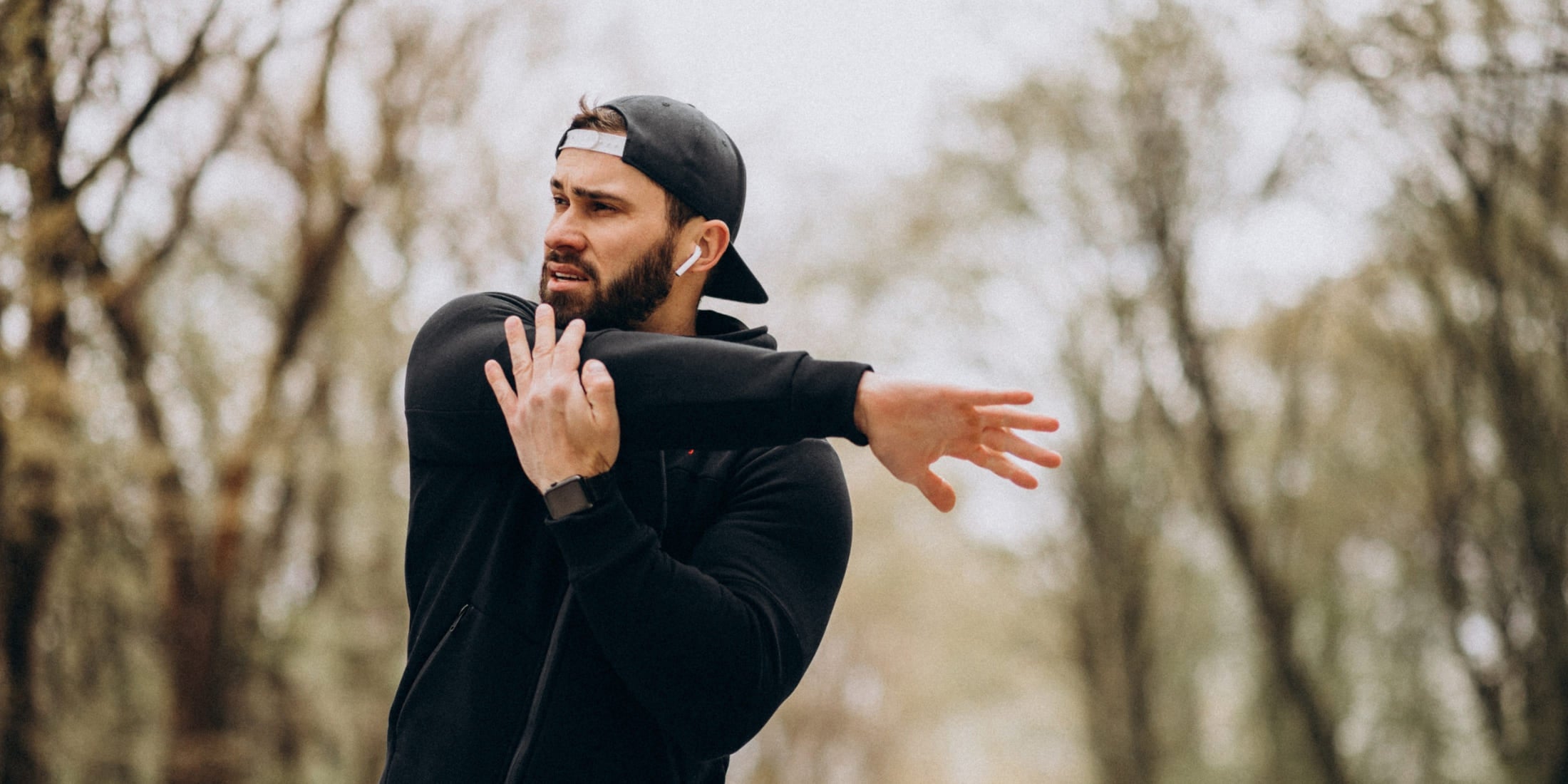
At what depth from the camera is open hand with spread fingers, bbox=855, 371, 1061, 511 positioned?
60.6 inches

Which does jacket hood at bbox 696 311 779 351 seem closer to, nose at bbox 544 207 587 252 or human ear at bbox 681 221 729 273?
human ear at bbox 681 221 729 273

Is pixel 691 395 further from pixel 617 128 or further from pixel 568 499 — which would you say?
pixel 617 128

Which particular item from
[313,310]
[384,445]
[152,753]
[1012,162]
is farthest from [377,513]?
[1012,162]

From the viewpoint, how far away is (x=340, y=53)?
33.8 feet

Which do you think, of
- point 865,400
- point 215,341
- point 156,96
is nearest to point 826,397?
point 865,400

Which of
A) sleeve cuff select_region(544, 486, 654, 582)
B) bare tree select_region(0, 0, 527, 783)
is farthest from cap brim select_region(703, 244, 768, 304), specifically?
bare tree select_region(0, 0, 527, 783)

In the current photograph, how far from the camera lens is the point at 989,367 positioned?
1459 cm

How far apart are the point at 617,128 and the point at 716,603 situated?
2.53 feet

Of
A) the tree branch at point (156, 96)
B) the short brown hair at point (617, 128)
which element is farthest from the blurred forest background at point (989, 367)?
the short brown hair at point (617, 128)

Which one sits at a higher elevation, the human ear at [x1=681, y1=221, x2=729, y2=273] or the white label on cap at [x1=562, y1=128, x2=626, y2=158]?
the white label on cap at [x1=562, y1=128, x2=626, y2=158]

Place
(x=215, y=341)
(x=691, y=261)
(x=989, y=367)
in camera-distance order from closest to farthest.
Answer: (x=691, y=261) < (x=215, y=341) < (x=989, y=367)

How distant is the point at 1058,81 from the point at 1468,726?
1019 centimetres

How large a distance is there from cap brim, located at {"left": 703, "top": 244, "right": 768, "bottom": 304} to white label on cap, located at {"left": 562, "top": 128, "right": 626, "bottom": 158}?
310 millimetres

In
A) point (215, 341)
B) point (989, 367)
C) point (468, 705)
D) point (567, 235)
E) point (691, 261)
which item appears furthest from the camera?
point (989, 367)
